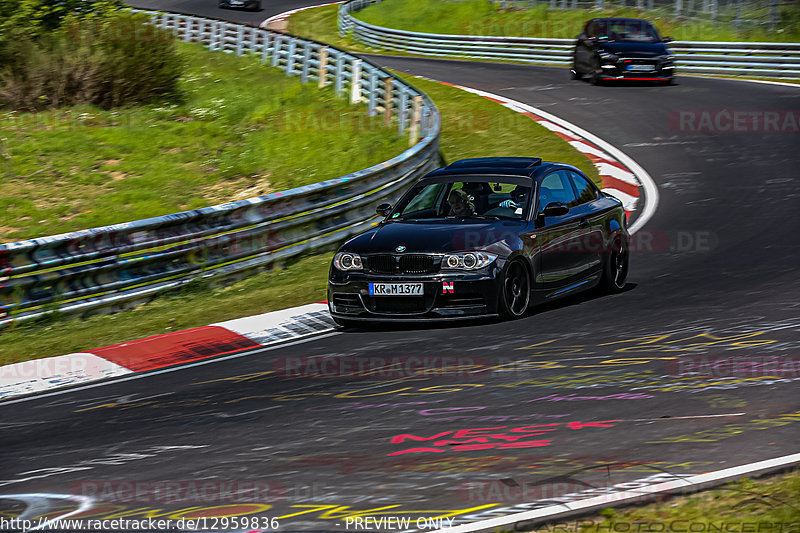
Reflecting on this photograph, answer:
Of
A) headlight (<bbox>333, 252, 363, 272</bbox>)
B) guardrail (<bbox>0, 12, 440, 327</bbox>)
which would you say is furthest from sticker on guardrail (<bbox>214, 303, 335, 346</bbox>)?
guardrail (<bbox>0, 12, 440, 327</bbox>)

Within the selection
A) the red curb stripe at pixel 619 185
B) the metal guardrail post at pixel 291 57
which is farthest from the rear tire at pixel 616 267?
the metal guardrail post at pixel 291 57

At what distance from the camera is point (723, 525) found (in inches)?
180

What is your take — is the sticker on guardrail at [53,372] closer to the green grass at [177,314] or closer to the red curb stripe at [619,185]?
the green grass at [177,314]

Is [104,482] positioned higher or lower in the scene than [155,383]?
higher

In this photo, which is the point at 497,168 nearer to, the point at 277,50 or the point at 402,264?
the point at 402,264

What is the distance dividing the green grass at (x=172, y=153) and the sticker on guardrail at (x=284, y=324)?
7094 millimetres

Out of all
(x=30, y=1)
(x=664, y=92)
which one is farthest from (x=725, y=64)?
(x=30, y=1)

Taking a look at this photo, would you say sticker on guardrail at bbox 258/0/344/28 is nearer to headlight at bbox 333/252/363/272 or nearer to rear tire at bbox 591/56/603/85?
rear tire at bbox 591/56/603/85

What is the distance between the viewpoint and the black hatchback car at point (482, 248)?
31.9 feet

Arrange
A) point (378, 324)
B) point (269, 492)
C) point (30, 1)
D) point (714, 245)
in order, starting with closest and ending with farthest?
1. point (269, 492)
2. point (378, 324)
3. point (714, 245)
4. point (30, 1)

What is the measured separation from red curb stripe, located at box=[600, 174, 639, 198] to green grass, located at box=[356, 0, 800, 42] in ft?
54.6

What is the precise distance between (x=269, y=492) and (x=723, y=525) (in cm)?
218

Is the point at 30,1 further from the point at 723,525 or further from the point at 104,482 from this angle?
the point at 723,525

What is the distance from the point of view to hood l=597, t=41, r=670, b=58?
27891 mm
